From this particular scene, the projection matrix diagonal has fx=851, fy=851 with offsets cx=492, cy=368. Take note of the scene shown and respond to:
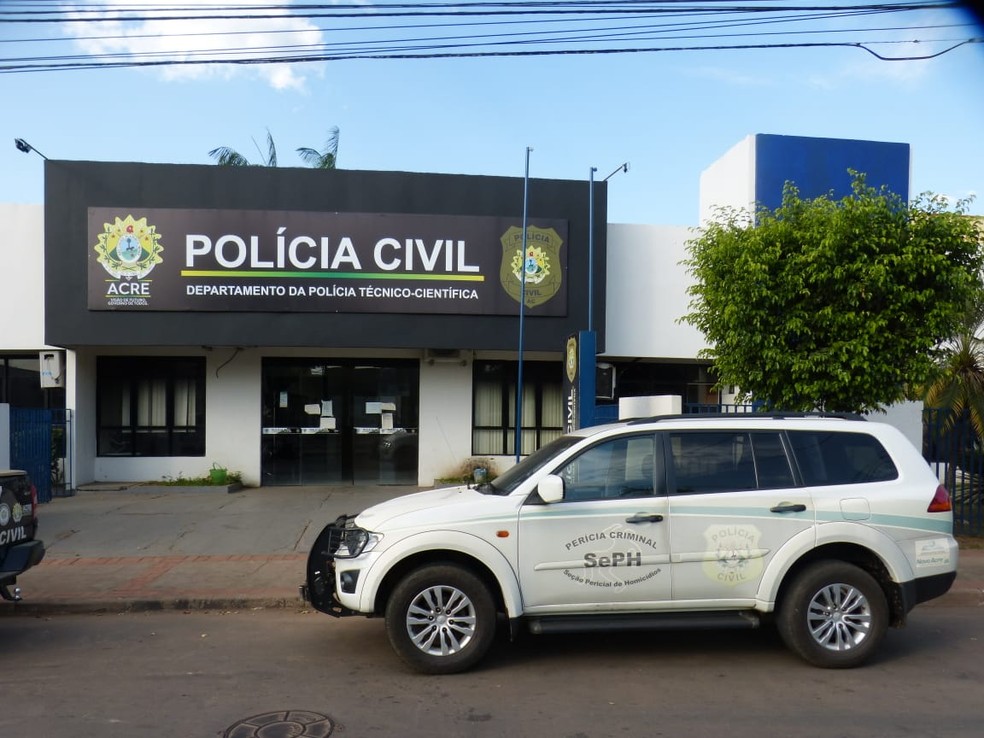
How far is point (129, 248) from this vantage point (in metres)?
14.0

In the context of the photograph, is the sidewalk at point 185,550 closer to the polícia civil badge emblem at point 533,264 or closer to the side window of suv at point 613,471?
the side window of suv at point 613,471

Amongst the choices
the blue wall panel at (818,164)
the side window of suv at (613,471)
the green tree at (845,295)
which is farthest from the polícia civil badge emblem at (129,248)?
the blue wall panel at (818,164)

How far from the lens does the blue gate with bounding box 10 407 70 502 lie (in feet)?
44.6

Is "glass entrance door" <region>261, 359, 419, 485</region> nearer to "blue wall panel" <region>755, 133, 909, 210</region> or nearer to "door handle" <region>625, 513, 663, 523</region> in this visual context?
"blue wall panel" <region>755, 133, 909, 210</region>

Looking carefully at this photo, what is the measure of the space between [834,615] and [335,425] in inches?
442

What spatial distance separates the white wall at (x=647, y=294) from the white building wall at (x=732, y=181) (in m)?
0.95

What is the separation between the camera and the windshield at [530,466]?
625 cm

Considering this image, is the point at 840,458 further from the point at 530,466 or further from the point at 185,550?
the point at 185,550

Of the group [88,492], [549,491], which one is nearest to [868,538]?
[549,491]

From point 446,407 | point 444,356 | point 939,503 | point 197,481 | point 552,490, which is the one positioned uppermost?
point 444,356

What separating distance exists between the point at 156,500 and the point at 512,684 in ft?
32.5

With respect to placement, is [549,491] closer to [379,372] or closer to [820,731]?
[820,731]

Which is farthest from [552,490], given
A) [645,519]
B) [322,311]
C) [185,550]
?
[322,311]

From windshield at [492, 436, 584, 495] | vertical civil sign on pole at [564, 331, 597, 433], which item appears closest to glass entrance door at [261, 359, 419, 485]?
vertical civil sign on pole at [564, 331, 597, 433]
